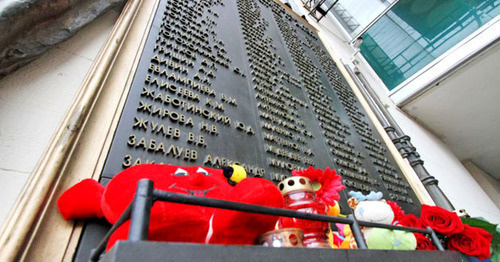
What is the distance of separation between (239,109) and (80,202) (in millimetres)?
1024

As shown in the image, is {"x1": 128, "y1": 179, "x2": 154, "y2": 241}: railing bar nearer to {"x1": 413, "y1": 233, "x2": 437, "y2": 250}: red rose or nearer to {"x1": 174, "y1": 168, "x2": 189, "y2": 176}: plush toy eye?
{"x1": 174, "y1": 168, "x2": 189, "y2": 176}: plush toy eye

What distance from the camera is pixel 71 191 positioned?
27.4 inches

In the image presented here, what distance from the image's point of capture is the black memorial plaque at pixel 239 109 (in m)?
1.09

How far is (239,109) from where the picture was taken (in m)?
1.55

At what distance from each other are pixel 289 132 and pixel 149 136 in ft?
3.38

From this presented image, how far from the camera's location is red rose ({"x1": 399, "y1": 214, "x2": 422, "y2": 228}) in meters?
1.12

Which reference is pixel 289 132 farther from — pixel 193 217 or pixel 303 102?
pixel 193 217

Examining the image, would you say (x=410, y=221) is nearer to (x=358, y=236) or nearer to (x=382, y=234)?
(x=382, y=234)

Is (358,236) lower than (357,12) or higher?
lower

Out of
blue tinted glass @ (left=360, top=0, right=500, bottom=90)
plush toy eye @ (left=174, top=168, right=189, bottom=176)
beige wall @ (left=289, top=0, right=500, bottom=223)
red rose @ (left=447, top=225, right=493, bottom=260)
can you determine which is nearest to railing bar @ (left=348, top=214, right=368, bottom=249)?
plush toy eye @ (left=174, top=168, right=189, bottom=176)

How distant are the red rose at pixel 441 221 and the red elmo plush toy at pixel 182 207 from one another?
0.93 meters

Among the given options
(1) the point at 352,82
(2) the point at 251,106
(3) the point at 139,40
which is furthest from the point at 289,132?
(1) the point at 352,82

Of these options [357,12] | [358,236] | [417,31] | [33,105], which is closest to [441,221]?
[358,236]

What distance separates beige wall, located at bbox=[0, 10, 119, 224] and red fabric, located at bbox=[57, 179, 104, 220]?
0.64ft
